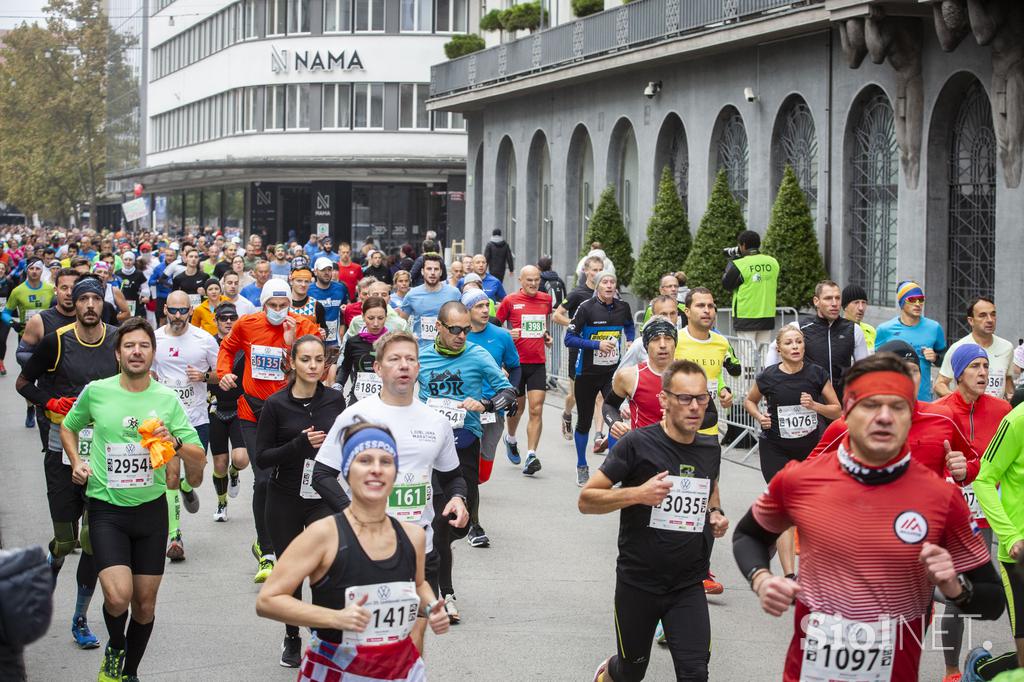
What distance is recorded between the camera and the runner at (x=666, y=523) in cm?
682

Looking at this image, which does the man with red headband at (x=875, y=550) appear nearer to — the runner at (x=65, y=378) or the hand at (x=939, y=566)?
the hand at (x=939, y=566)

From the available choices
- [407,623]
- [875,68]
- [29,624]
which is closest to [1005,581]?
[407,623]

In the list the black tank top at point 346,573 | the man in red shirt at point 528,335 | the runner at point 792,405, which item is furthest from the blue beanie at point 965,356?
the man in red shirt at point 528,335

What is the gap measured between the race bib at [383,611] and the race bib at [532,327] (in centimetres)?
1049

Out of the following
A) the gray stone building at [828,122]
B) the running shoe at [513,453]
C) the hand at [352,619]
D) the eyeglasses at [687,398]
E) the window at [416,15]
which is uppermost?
the window at [416,15]

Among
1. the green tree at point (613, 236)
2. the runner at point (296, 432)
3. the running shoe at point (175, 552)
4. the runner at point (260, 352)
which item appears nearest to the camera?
the runner at point (296, 432)

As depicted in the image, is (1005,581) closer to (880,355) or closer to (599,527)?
(880,355)

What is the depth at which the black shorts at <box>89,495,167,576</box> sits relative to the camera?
7.59 meters

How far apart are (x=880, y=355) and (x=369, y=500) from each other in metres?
1.80

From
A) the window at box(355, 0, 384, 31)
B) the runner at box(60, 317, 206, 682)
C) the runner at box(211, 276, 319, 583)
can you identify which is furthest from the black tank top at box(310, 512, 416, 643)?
the window at box(355, 0, 384, 31)

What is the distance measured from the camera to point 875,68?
21.2 m

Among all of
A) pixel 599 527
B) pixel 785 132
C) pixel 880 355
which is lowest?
pixel 599 527

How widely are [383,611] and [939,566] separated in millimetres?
1876

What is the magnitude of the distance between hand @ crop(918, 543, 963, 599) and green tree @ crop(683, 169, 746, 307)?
19098 millimetres
